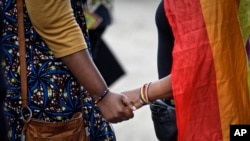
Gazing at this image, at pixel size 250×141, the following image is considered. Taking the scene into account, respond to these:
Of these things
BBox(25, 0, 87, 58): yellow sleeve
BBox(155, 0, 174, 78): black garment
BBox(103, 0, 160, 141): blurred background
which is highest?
BBox(25, 0, 87, 58): yellow sleeve

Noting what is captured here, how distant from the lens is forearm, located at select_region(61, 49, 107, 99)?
2205mm

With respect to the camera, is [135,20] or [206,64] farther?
[135,20]

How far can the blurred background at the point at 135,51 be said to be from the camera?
18.1 ft

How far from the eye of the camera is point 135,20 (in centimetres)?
1116

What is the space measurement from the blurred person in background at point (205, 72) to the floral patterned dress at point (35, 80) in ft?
0.80

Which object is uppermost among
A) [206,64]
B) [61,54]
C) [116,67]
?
[61,54]

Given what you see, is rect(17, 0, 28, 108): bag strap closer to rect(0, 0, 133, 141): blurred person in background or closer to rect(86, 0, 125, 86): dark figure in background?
rect(0, 0, 133, 141): blurred person in background

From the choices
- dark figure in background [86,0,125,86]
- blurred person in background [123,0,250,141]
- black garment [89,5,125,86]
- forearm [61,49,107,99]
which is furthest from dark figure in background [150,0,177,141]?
black garment [89,5,125,86]

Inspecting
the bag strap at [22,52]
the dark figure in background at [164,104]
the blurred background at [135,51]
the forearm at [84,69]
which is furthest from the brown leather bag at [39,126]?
the blurred background at [135,51]

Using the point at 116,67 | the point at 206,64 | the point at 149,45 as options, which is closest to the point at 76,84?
the point at 206,64

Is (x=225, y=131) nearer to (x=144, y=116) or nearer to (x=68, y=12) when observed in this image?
(x=68, y=12)

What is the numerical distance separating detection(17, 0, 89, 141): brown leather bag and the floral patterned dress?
17mm

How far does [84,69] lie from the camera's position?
7.25 feet

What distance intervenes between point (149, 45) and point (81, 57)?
663 cm
